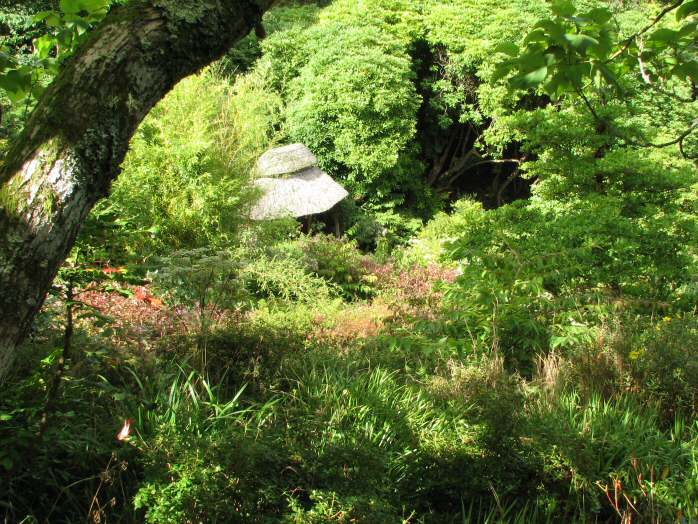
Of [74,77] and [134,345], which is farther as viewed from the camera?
[134,345]

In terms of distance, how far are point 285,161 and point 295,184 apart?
0.44 metres

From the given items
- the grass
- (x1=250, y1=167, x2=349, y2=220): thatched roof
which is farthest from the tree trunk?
(x1=250, y1=167, x2=349, y2=220): thatched roof

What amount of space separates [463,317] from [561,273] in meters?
0.89

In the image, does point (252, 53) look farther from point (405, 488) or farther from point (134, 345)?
point (405, 488)

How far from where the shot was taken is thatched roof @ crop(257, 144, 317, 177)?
35.6ft

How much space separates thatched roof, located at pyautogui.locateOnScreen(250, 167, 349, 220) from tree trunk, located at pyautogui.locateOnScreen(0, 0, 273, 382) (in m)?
8.95

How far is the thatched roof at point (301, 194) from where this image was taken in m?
10.8

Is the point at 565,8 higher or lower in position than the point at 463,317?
higher

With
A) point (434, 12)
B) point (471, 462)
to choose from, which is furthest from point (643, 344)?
point (434, 12)

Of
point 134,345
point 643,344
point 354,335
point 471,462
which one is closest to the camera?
point 471,462

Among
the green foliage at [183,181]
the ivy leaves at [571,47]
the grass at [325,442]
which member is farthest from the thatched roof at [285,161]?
the ivy leaves at [571,47]

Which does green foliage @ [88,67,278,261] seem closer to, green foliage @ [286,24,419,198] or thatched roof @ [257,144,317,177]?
thatched roof @ [257,144,317,177]

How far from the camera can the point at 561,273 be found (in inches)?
194

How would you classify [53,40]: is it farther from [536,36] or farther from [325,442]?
[325,442]
